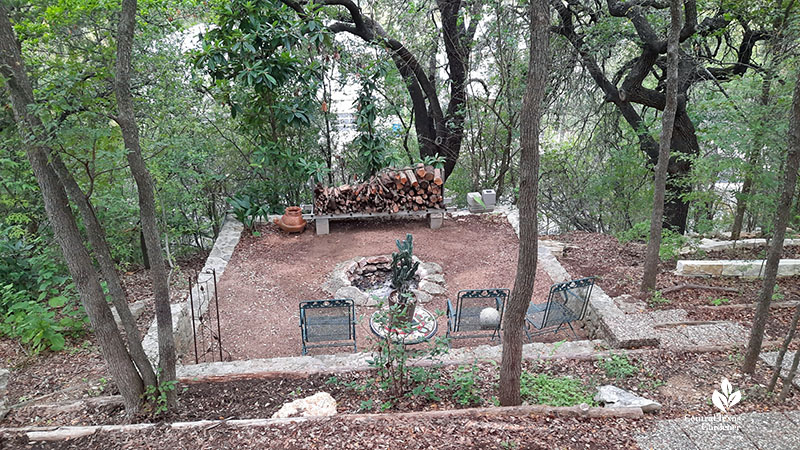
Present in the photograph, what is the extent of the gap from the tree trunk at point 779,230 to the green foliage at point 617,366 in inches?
31.6

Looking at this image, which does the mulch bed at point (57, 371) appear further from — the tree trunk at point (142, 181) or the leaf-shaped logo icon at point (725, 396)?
the leaf-shaped logo icon at point (725, 396)

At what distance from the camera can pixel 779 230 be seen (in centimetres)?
318

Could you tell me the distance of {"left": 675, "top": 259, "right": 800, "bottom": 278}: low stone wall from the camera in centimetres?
524

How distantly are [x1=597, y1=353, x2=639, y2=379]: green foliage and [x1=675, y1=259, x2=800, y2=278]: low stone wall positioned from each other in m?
2.11

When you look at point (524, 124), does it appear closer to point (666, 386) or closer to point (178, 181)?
point (666, 386)

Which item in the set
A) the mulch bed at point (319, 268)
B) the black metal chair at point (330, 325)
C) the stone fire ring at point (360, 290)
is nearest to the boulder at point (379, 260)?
the stone fire ring at point (360, 290)

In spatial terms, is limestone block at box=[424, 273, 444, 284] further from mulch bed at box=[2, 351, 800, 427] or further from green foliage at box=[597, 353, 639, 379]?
green foliage at box=[597, 353, 639, 379]

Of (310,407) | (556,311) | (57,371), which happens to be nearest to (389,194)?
(556,311)

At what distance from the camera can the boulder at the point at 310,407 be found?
3.33 m

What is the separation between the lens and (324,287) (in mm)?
6367

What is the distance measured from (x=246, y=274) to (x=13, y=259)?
2.64 m

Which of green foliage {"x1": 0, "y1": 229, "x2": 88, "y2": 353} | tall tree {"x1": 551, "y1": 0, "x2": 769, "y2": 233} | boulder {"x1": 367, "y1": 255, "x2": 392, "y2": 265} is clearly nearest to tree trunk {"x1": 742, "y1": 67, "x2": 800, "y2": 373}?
tall tree {"x1": 551, "y1": 0, "x2": 769, "y2": 233}

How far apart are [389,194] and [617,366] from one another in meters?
5.09

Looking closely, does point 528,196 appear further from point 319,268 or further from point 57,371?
point 319,268
